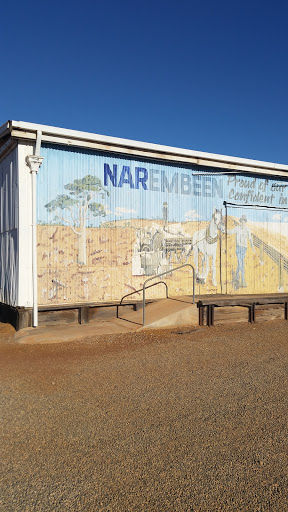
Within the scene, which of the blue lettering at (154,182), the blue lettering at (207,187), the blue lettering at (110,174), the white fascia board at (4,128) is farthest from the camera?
the blue lettering at (207,187)

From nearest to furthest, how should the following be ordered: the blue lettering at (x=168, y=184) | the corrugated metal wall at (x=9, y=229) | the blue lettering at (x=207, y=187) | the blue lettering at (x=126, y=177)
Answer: the corrugated metal wall at (x=9, y=229), the blue lettering at (x=126, y=177), the blue lettering at (x=168, y=184), the blue lettering at (x=207, y=187)

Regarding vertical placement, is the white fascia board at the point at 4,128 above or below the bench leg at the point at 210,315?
above

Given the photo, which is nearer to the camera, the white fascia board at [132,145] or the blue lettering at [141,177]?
the white fascia board at [132,145]

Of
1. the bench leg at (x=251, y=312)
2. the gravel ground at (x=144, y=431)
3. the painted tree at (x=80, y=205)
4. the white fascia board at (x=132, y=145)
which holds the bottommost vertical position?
the gravel ground at (x=144, y=431)

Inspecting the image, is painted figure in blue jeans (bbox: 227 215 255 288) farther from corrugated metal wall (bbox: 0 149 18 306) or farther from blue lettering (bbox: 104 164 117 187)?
corrugated metal wall (bbox: 0 149 18 306)

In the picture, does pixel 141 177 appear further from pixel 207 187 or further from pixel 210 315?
pixel 210 315

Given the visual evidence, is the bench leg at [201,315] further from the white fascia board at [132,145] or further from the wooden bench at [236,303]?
the white fascia board at [132,145]

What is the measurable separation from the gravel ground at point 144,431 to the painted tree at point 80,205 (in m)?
3.78

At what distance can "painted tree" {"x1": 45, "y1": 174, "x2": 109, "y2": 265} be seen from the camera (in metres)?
10.8

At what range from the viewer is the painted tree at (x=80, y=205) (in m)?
10.8

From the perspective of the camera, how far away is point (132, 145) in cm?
1135

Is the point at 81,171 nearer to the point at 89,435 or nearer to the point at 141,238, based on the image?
Answer: the point at 141,238

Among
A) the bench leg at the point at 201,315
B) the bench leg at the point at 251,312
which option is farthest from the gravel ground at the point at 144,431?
the bench leg at the point at 251,312

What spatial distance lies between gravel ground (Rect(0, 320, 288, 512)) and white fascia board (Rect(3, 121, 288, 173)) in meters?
5.20
